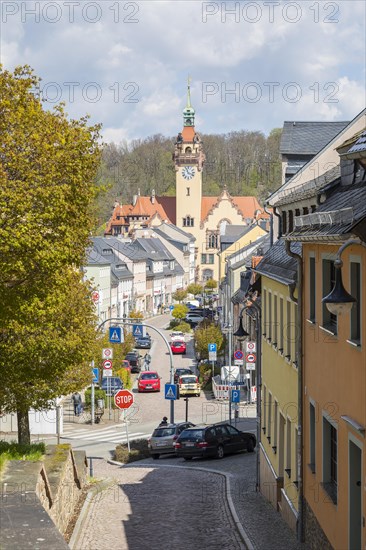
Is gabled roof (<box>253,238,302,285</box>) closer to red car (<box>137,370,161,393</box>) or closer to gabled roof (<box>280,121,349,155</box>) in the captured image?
gabled roof (<box>280,121,349,155</box>)

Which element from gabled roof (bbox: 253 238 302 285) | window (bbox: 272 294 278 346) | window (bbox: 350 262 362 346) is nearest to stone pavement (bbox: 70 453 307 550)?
window (bbox: 272 294 278 346)

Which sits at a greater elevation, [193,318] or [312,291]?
[312,291]

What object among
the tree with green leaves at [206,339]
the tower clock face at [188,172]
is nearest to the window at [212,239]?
the tower clock face at [188,172]

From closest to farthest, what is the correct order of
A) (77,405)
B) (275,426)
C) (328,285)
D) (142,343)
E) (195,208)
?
(328,285), (275,426), (77,405), (142,343), (195,208)

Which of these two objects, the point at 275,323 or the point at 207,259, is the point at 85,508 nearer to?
the point at 275,323

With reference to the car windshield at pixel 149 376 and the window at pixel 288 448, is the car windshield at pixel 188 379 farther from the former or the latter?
the window at pixel 288 448

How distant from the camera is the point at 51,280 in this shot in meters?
19.8

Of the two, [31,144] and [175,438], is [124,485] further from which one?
[31,144]

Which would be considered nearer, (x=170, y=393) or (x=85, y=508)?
(x=85, y=508)

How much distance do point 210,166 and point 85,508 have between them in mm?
150488

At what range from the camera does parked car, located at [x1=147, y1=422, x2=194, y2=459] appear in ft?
118

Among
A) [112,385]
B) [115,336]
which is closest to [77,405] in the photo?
[112,385]

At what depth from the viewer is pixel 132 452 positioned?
36.2m

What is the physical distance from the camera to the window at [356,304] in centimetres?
1178
